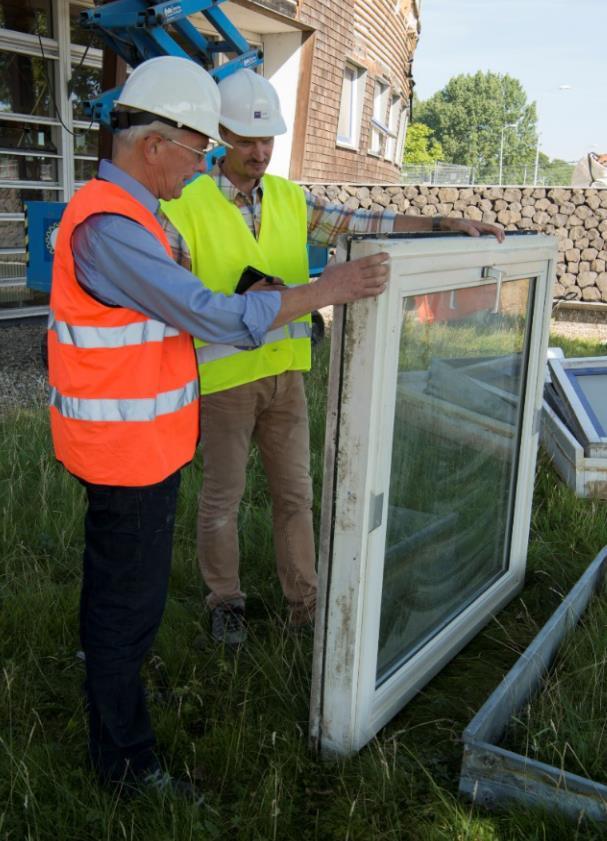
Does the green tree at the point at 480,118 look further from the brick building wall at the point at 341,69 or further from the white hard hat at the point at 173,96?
the white hard hat at the point at 173,96

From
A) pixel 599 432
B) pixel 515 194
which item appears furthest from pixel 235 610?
pixel 515 194

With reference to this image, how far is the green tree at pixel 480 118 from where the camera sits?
3895 inches

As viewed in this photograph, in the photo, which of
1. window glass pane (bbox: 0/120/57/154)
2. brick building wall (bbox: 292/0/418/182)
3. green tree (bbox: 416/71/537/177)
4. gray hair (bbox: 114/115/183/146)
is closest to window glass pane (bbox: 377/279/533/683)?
gray hair (bbox: 114/115/183/146)

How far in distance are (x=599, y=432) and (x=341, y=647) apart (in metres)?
3.00

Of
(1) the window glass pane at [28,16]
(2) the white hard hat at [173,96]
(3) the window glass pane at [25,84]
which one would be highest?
(1) the window glass pane at [28,16]

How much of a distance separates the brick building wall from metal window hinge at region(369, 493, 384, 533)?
11.5 m

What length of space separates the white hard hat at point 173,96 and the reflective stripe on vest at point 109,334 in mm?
520

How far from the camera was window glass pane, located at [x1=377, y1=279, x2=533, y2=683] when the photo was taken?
271cm

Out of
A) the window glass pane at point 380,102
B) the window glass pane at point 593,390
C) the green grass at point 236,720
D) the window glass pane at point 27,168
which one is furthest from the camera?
the window glass pane at point 380,102

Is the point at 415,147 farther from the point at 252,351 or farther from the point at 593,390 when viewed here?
the point at 252,351

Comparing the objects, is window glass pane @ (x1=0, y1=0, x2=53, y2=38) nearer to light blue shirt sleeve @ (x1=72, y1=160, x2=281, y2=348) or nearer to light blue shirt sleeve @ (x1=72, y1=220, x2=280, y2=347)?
light blue shirt sleeve @ (x1=72, y1=160, x2=281, y2=348)

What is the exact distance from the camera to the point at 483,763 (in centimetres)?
241

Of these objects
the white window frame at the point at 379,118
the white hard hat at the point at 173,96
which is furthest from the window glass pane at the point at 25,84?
the white window frame at the point at 379,118

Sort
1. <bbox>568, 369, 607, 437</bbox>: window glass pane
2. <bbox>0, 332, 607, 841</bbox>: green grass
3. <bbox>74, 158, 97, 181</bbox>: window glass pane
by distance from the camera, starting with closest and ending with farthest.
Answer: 1. <bbox>0, 332, 607, 841</bbox>: green grass
2. <bbox>568, 369, 607, 437</bbox>: window glass pane
3. <bbox>74, 158, 97, 181</bbox>: window glass pane
